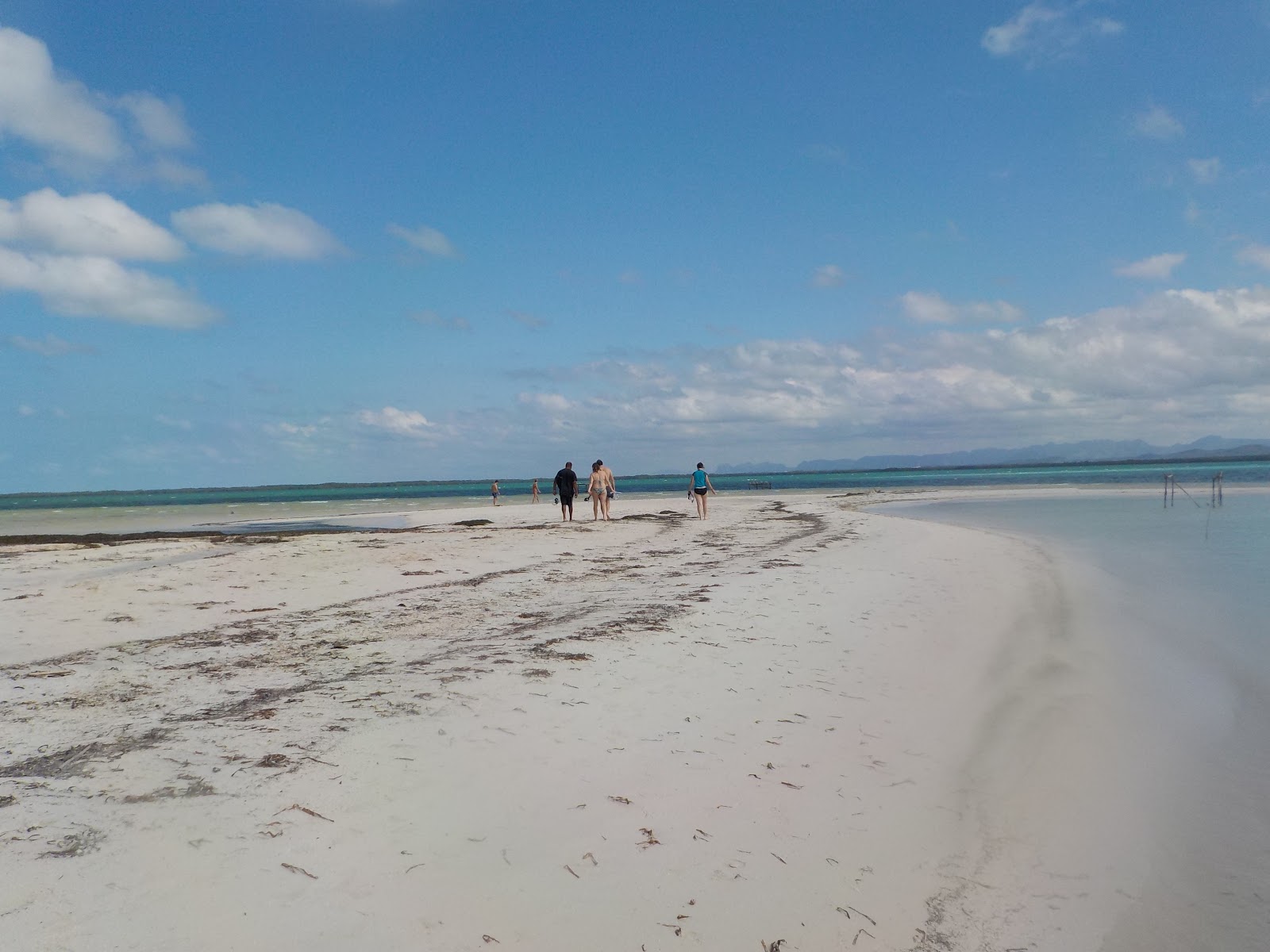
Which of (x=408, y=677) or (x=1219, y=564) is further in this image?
(x=1219, y=564)

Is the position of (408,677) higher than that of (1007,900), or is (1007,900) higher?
(408,677)

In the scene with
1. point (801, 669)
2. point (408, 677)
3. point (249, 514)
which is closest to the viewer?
point (408, 677)

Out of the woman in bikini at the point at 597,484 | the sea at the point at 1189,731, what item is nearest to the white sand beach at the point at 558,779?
the sea at the point at 1189,731

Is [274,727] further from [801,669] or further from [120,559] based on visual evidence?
[120,559]

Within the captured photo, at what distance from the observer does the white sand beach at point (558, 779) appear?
3332 millimetres

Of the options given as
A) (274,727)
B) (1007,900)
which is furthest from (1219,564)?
(274,727)

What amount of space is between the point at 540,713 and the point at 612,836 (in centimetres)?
181

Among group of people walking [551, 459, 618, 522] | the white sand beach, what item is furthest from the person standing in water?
the white sand beach

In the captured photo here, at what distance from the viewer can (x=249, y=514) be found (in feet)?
147

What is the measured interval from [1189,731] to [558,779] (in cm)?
515

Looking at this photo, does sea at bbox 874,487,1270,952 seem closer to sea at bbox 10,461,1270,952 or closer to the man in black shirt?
sea at bbox 10,461,1270,952

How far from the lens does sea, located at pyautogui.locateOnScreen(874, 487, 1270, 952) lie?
142 inches

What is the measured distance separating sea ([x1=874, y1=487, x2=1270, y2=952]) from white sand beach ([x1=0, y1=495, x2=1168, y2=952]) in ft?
0.57

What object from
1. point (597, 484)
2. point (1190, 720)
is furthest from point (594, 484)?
point (1190, 720)
